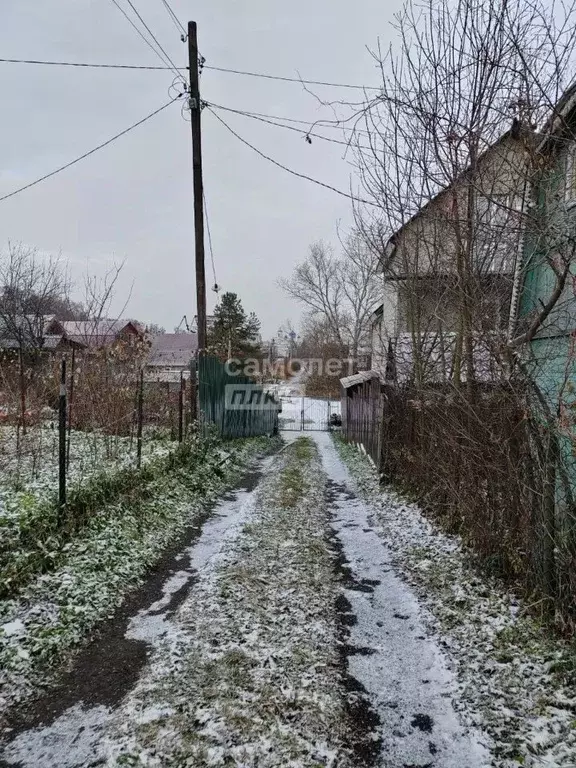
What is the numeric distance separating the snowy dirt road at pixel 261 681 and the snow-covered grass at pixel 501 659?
109 mm

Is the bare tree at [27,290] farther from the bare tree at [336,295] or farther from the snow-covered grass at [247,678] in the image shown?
the bare tree at [336,295]

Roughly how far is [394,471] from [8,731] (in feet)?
21.2

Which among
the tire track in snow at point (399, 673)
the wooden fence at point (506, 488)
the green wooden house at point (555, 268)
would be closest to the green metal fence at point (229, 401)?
the wooden fence at point (506, 488)

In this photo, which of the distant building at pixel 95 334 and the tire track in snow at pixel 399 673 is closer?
the tire track in snow at pixel 399 673

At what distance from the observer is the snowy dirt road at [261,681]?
2.14 metres

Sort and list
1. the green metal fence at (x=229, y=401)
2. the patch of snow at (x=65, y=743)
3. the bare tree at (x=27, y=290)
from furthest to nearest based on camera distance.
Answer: the bare tree at (x=27, y=290), the green metal fence at (x=229, y=401), the patch of snow at (x=65, y=743)

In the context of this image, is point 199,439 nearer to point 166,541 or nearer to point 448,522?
point 166,541

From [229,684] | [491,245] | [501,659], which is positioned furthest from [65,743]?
[491,245]

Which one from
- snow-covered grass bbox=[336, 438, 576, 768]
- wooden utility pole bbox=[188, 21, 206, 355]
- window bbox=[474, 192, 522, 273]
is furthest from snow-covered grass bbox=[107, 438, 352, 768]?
Result: wooden utility pole bbox=[188, 21, 206, 355]

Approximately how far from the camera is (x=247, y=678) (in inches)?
104

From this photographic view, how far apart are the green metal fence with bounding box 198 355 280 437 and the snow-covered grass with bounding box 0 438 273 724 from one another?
351 centimetres

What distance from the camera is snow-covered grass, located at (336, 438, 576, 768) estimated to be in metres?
2.19

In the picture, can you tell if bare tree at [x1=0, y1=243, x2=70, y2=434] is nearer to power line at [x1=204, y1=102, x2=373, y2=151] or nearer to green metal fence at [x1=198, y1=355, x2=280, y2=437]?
green metal fence at [x1=198, y1=355, x2=280, y2=437]

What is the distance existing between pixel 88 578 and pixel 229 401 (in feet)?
29.2
